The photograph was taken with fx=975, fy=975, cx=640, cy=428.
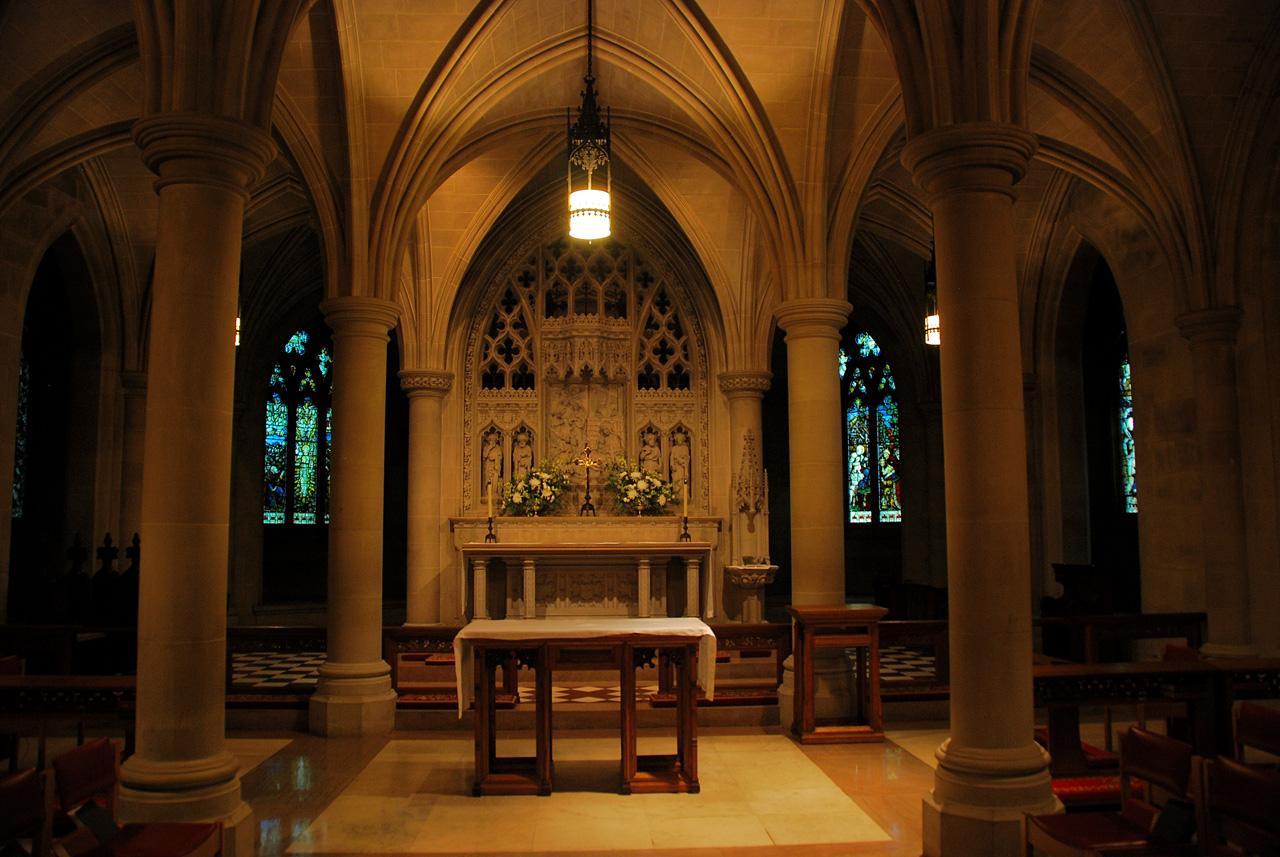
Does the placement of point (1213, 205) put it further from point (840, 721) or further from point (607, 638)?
point (607, 638)

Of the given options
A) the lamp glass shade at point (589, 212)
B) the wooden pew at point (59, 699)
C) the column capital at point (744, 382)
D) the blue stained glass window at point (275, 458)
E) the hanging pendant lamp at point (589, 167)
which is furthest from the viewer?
the blue stained glass window at point (275, 458)

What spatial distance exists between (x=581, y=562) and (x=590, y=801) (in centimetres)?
855

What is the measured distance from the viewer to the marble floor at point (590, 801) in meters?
5.82

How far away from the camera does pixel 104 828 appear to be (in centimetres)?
418

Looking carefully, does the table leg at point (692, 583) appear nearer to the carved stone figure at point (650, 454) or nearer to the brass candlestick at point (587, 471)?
the brass candlestick at point (587, 471)

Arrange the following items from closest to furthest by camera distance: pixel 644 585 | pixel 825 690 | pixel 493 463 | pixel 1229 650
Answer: pixel 825 690 → pixel 1229 650 → pixel 644 585 → pixel 493 463

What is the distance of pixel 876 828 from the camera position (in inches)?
241

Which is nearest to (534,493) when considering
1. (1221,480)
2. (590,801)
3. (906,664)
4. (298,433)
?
(906,664)

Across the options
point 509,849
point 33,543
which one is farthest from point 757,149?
point 33,543

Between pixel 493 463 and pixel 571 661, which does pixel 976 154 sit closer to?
pixel 571 661

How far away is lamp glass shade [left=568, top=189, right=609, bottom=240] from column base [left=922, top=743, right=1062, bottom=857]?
18.1 feet

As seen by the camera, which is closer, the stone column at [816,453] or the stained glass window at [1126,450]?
the stone column at [816,453]

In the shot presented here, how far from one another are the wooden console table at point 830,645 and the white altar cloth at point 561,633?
5.28 ft

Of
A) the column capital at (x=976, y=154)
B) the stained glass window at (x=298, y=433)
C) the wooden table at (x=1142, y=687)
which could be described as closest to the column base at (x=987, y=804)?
the wooden table at (x=1142, y=687)
